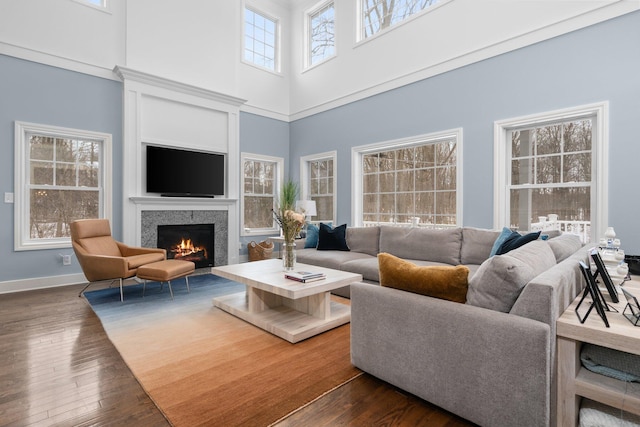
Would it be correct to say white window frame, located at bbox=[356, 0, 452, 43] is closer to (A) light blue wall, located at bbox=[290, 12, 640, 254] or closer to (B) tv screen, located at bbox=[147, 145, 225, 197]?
(A) light blue wall, located at bbox=[290, 12, 640, 254]

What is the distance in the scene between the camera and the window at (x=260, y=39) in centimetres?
639

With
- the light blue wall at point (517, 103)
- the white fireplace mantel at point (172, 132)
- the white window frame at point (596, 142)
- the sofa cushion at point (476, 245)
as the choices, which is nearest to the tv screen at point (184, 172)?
the white fireplace mantel at point (172, 132)

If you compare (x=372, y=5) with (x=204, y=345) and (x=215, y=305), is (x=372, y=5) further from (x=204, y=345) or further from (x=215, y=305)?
(x=204, y=345)

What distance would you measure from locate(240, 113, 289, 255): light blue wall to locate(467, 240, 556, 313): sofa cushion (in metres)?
5.07

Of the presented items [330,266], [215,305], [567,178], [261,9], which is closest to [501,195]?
[567,178]

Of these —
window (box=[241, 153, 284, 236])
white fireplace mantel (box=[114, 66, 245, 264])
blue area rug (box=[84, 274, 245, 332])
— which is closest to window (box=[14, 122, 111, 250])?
white fireplace mantel (box=[114, 66, 245, 264])

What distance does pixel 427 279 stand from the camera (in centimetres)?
177

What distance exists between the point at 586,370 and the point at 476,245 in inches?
89.2

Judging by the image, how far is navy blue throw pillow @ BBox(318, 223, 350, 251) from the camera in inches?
187

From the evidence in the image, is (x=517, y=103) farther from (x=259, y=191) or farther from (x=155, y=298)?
(x=155, y=298)

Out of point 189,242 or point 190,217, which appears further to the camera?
point 189,242

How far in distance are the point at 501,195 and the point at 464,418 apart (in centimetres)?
303

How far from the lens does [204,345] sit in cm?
252

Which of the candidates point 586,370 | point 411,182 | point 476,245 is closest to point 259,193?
point 411,182
